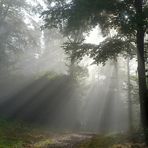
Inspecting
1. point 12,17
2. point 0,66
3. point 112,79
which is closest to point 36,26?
point 12,17

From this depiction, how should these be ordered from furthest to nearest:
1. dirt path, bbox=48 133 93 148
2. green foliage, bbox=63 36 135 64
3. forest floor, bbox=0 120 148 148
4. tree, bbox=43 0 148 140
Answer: green foliage, bbox=63 36 135 64 < tree, bbox=43 0 148 140 < dirt path, bbox=48 133 93 148 < forest floor, bbox=0 120 148 148

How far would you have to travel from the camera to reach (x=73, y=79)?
30.7 meters

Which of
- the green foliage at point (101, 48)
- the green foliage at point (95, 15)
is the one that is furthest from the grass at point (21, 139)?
the green foliage at point (95, 15)

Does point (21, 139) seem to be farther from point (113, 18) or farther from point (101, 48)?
point (113, 18)

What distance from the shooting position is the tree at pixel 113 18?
14016 millimetres

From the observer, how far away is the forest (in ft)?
48.3

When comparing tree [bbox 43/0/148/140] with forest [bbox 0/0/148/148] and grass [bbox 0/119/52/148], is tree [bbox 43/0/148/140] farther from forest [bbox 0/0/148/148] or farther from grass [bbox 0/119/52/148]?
grass [bbox 0/119/52/148]

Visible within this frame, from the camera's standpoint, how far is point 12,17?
32.2 meters

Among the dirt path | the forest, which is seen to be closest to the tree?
the forest

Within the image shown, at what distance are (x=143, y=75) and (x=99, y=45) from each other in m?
3.06

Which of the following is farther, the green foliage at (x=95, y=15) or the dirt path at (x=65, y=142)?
the green foliage at (x=95, y=15)

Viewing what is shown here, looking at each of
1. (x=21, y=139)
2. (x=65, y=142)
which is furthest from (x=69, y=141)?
(x=21, y=139)

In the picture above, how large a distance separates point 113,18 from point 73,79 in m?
15.3

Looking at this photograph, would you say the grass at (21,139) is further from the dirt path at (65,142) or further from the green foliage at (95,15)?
the green foliage at (95,15)
